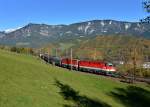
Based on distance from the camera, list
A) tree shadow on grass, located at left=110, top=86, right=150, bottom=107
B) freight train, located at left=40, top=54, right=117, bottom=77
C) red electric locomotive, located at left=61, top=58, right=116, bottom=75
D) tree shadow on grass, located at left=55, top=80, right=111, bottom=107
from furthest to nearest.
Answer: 1. red electric locomotive, located at left=61, top=58, right=116, bottom=75
2. freight train, located at left=40, top=54, right=117, bottom=77
3. tree shadow on grass, located at left=110, top=86, right=150, bottom=107
4. tree shadow on grass, located at left=55, top=80, right=111, bottom=107

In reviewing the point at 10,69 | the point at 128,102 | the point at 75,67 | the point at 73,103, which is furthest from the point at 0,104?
the point at 75,67

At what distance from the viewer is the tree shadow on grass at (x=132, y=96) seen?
46884mm

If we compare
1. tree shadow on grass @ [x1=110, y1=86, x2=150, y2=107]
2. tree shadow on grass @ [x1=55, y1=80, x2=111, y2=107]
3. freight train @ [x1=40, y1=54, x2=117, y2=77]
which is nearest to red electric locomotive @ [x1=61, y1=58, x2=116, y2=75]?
freight train @ [x1=40, y1=54, x2=117, y2=77]

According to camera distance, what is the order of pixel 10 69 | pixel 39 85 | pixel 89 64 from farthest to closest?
pixel 89 64
pixel 10 69
pixel 39 85

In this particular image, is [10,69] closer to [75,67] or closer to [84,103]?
[84,103]

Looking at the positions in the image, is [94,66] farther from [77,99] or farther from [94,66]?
[77,99]

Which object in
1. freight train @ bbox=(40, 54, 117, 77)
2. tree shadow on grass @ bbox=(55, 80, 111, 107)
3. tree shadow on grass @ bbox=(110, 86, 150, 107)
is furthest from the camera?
freight train @ bbox=(40, 54, 117, 77)

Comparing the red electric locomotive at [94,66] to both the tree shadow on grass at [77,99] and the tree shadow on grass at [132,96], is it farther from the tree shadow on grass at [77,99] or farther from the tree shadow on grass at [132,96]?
the tree shadow on grass at [77,99]

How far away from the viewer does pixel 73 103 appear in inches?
1267

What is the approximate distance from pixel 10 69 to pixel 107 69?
2393 inches

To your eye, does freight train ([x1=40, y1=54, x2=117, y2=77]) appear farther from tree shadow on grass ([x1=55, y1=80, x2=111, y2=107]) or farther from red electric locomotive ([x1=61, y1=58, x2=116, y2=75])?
tree shadow on grass ([x1=55, y1=80, x2=111, y2=107])

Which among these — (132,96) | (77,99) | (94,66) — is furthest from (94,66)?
(77,99)

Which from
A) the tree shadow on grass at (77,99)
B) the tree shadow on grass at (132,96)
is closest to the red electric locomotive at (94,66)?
the tree shadow on grass at (132,96)

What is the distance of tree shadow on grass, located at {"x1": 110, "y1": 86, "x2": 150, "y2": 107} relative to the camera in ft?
154
